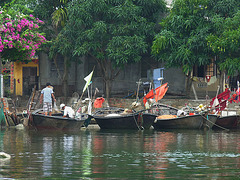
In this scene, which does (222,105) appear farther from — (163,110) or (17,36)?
(17,36)

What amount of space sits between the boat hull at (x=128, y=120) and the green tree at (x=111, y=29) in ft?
20.5

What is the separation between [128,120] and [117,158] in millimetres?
12325

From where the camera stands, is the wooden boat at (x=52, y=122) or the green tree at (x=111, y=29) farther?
the green tree at (x=111, y=29)

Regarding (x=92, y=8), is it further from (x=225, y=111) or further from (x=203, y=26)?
(x=225, y=111)

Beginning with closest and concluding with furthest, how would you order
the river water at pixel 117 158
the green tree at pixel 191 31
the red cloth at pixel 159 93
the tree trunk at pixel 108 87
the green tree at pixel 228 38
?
the river water at pixel 117 158, the red cloth at pixel 159 93, the green tree at pixel 228 38, the green tree at pixel 191 31, the tree trunk at pixel 108 87

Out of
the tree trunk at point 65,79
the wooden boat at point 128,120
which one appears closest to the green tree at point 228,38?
the wooden boat at point 128,120

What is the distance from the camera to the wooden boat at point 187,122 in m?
27.3

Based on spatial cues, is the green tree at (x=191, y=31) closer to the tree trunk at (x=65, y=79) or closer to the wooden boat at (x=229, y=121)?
the wooden boat at (x=229, y=121)

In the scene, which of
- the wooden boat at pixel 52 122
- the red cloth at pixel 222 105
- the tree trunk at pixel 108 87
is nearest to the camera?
the wooden boat at pixel 52 122

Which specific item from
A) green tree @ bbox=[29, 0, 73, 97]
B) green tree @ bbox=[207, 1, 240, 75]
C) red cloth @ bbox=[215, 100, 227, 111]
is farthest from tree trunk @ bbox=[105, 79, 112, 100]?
red cloth @ bbox=[215, 100, 227, 111]

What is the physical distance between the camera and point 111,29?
3341cm

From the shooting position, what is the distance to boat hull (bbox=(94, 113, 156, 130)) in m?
26.9

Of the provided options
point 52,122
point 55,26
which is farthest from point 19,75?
point 52,122

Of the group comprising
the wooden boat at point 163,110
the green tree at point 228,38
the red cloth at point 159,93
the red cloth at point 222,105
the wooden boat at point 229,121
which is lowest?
the wooden boat at point 229,121
